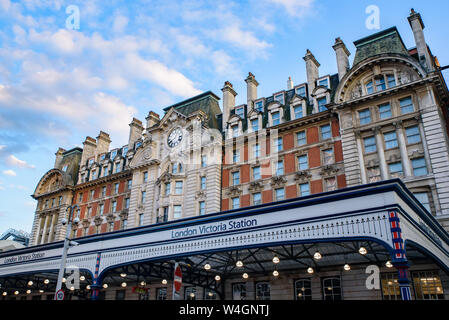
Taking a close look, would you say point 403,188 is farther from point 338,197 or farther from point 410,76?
point 410,76

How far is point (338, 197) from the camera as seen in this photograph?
1675 cm

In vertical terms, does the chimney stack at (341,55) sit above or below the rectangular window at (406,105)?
above

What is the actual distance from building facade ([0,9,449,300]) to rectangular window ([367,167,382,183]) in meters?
0.11

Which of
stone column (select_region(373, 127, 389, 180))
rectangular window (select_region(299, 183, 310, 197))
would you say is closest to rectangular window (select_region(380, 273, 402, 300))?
stone column (select_region(373, 127, 389, 180))

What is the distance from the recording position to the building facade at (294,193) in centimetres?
1767

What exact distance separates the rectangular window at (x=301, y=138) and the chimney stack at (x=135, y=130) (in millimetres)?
25967

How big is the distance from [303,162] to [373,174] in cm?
650

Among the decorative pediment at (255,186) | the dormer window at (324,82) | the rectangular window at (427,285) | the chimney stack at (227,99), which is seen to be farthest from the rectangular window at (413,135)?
the chimney stack at (227,99)

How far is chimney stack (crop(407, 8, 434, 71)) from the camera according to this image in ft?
97.0

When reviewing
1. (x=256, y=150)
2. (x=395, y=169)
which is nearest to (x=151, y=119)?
(x=256, y=150)

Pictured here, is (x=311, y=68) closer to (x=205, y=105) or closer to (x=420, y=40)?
(x=420, y=40)

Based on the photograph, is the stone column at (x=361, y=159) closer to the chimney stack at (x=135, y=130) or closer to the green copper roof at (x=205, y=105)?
the green copper roof at (x=205, y=105)
